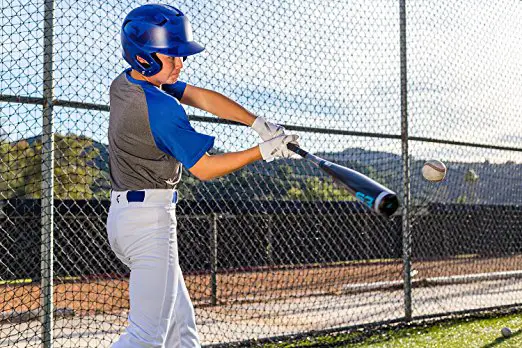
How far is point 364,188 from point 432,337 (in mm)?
3394

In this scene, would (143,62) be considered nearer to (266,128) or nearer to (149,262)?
(266,128)

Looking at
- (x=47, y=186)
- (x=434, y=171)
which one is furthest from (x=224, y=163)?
(x=434, y=171)

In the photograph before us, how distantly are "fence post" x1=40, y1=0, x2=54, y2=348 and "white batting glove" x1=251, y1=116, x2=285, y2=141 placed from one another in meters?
1.59

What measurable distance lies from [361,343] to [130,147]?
10.6 feet

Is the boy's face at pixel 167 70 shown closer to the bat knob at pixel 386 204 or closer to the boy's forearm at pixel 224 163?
the boy's forearm at pixel 224 163

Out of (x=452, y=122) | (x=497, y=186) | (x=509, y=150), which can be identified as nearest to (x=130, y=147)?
(x=452, y=122)

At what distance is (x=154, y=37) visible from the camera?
2783 millimetres

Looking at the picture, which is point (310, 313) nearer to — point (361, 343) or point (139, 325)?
point (361, 343)

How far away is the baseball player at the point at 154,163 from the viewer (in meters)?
2.66

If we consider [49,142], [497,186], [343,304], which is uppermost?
[49,142]

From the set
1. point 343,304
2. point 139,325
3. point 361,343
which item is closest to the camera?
point 139,325

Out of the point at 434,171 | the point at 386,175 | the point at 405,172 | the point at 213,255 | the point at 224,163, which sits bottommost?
the point at 213,255

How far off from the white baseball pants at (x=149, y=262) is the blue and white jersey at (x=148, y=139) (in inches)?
2.9

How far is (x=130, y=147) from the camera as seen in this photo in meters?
2.79
